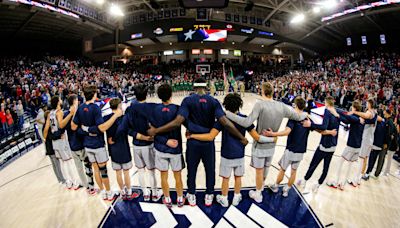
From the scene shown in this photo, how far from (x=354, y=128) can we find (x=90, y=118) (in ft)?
16.1

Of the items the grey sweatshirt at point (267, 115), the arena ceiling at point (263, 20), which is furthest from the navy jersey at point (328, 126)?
the arena ceiling at point (263, 20)

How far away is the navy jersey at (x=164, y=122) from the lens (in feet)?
11.2

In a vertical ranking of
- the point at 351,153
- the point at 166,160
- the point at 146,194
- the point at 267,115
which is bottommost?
the point at 146,194

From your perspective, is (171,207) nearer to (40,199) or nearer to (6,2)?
(40,199)

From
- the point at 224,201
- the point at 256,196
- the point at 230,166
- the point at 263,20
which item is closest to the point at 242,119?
the point at 230,166

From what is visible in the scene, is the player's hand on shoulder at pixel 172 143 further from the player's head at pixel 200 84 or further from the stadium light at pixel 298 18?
the stadium light at pixel 298 18

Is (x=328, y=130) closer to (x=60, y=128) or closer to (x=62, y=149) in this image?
(x=60, y=128)

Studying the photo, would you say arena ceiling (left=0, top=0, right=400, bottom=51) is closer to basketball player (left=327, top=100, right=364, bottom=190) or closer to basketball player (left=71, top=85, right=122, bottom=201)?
basketball player (left=71, top=85, right=122, bottom=201)

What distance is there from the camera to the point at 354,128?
4277 mm

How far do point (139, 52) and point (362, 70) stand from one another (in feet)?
87.0

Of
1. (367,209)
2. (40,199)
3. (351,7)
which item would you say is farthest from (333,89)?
(40,199)

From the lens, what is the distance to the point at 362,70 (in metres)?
17.8

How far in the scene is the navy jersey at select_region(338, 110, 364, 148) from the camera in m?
4.16

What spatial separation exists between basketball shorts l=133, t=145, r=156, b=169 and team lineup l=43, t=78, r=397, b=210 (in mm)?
17
